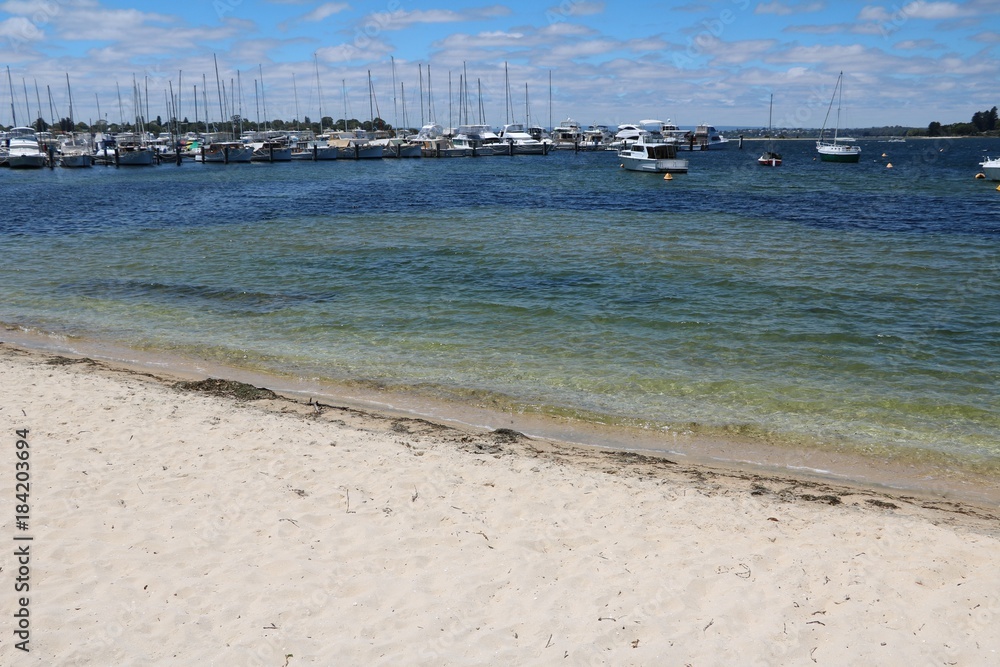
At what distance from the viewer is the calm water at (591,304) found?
10.6 m

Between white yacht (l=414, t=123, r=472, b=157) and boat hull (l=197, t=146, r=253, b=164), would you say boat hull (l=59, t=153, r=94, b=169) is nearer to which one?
boat hull (l=197, t=146, r=253, b=164)

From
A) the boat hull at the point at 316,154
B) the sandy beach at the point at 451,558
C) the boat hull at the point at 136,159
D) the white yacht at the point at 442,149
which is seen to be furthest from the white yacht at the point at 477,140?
the sandy beach at the point at 451,558

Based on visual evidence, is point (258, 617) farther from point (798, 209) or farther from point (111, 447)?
point (798, 209)

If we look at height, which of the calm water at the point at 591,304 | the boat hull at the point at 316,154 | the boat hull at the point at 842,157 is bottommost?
the calm water at the point at 591,304

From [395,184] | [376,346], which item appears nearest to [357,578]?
[376,346]

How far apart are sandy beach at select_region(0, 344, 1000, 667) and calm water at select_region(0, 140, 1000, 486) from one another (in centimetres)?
264

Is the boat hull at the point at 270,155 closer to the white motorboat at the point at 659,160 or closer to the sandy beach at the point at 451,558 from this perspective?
the white motorboat at the point at 659,160

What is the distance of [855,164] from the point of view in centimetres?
8056

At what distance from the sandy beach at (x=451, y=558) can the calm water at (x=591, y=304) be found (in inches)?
104

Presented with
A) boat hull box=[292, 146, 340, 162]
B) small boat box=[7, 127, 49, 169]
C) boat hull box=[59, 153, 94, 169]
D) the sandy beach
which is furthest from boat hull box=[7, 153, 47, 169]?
the sandy beach

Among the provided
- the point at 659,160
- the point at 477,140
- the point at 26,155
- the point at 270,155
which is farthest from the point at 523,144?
the point at 26,155

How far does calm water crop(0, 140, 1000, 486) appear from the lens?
419 inches

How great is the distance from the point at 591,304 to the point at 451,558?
10.9 metres

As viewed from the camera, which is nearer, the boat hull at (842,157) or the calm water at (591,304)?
the calm water at (591,304)
